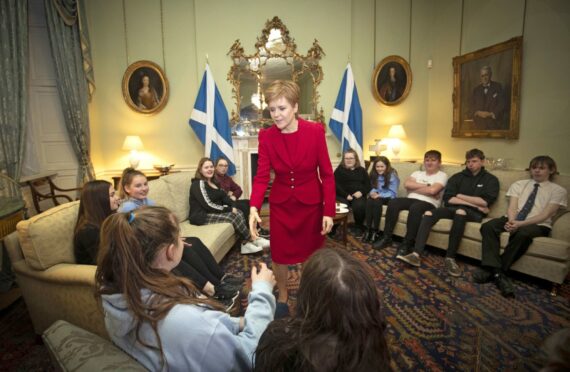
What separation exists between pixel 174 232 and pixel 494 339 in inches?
89.5

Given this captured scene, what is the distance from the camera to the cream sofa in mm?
2756

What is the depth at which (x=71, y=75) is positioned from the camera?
15.1 feet

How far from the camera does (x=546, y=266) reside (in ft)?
9.23

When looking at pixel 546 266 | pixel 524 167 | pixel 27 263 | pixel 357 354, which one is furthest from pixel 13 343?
pixel 524 167

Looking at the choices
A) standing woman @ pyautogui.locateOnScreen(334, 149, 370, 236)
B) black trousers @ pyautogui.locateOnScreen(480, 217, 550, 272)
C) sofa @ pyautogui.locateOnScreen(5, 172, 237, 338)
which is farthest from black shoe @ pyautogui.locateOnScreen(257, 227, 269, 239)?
black trousers @ pyautogui.locateOnScreen(480, 217, 550, 272)

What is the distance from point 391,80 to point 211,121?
3.32 m

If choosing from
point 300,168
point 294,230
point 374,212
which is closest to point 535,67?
point 374,212

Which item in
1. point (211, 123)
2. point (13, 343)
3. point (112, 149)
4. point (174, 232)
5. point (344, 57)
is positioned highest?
point (344, 57)

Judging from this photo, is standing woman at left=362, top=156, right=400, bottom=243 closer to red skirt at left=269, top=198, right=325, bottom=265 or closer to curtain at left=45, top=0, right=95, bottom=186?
red skirt at left=269, top=198, right=325, bottom=265

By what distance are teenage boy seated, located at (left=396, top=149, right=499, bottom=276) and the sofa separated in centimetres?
290

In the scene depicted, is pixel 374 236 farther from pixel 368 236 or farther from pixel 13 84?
pixel 13 84

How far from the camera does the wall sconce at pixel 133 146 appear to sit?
5086mm

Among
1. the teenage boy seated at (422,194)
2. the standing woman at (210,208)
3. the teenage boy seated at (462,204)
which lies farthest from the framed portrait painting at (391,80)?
the standing woman at (210,208)

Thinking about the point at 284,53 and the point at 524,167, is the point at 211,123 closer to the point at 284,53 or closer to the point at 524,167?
the point at 284,53
